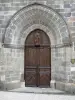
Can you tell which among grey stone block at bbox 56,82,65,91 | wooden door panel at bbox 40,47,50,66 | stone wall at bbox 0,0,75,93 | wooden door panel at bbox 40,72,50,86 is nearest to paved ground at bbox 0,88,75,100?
grey stone block at bbox 56,82,65,91

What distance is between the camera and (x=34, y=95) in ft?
22.4

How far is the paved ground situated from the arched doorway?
0.51 metres

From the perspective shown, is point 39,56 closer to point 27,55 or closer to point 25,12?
point 27,55

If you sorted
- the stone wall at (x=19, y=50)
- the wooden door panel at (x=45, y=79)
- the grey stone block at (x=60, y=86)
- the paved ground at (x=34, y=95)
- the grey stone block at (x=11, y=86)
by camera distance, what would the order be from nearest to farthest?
the paved ground at (x=34, y=95), the stone wall at (x=19, y=50), the grey stone block at (x=60, y=86), the grey stone block at (x=11, y=86), the wooden door panel at (x=45, y=79)

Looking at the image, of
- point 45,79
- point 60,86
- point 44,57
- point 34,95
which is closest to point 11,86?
point 34,95

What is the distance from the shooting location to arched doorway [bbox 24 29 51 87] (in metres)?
7.88

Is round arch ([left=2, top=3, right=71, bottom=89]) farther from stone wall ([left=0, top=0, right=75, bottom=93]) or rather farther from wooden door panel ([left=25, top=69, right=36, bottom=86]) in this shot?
wooden door panel ([left=25, top=69, right=36, bottom=86])

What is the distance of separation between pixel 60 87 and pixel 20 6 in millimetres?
3716

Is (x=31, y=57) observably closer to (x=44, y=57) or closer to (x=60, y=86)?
(x=44, y=57)

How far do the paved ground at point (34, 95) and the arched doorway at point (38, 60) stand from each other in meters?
0.51

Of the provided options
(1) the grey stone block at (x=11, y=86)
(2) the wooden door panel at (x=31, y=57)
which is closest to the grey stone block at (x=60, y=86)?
(2) the wooden door panel at (x=31, y=57)

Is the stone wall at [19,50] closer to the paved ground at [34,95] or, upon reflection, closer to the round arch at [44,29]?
the round arch at [44,29]

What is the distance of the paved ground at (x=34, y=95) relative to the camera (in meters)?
6.43

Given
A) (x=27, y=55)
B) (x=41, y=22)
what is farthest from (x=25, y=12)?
(x=27, y=55)
